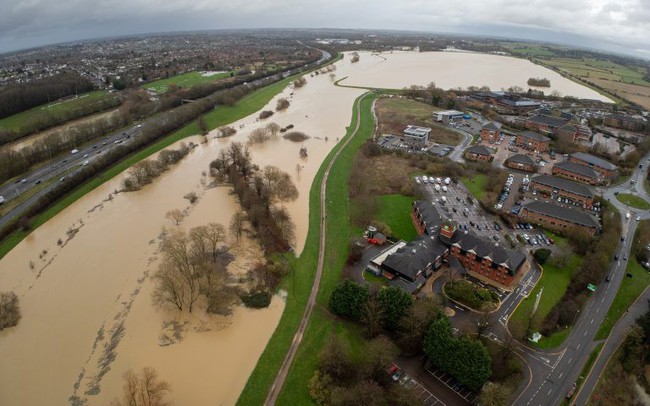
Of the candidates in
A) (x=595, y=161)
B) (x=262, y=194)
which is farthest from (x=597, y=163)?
(x=262, y=194)

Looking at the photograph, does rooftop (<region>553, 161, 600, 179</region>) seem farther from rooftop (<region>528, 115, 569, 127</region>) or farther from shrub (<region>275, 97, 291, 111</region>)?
shrub (<region>275, 97, 291, 111</region>)

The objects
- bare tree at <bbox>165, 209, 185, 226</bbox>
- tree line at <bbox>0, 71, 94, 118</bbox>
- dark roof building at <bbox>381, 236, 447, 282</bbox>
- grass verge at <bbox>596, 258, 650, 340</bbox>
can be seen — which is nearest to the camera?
grass verge at <bbox>596, 258, 650, 340</bbox>

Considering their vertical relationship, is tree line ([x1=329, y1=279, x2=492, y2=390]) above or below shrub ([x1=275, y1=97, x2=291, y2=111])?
below

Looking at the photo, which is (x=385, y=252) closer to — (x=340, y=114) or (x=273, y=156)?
(x=273, y=156)

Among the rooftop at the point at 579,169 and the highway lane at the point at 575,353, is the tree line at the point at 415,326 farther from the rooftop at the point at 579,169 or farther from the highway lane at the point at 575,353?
the rooftop at the point at 579,169

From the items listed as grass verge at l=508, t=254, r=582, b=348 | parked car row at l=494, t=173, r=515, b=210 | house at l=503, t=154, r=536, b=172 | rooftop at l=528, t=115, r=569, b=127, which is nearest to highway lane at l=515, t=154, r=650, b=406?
grass verge at l=508, t=254, r=582, b=348

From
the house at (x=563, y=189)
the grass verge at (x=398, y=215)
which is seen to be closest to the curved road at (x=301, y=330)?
the grass verge at (x=398, y=215)
